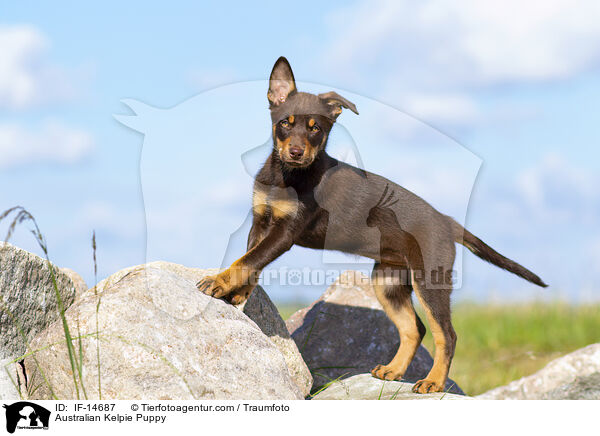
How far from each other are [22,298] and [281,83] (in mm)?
2693

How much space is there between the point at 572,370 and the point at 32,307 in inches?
233

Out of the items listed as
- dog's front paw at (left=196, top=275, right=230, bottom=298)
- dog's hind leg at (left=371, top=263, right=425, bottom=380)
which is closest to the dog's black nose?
dog's front paw at (left=196, top=275, right=230, bottom=298)

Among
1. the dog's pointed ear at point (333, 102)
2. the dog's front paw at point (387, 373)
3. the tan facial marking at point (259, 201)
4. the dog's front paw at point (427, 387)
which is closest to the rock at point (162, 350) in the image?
the tan facial marking at point (259, 201)

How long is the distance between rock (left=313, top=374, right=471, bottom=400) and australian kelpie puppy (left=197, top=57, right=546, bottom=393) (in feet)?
0.48

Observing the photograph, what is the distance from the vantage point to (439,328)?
210 inches

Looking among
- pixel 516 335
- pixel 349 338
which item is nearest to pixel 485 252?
pixel 349 338

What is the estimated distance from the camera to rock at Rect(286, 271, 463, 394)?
6734mm

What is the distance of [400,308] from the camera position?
→ 5883mm

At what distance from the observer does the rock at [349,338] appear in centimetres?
673

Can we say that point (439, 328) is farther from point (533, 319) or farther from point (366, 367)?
point (533, 319)

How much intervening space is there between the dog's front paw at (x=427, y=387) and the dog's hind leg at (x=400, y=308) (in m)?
0.51
